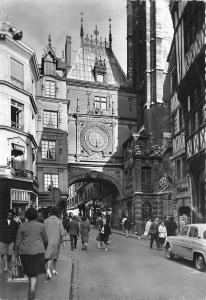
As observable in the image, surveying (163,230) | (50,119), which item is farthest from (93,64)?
(163,230)

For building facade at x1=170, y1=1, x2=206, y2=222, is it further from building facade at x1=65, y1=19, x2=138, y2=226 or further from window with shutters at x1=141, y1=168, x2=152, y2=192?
building facade at x1=65, y1=19, x2=138, y2=226

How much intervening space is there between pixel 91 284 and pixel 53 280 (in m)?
0.97

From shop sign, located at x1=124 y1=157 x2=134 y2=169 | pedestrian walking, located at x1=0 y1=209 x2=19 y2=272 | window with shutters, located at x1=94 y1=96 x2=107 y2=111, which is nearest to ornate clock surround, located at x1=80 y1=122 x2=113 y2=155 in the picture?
window with shutters, located at x1=94 y1=96 x2=107 y2=111

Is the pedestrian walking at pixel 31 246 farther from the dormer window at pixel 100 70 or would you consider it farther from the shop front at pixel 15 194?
the dormer window at pixel 100 70

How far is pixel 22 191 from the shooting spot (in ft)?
80.7

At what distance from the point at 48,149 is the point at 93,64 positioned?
1254 centimetres

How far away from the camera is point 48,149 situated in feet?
128

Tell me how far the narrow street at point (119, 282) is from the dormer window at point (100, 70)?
32217 mm

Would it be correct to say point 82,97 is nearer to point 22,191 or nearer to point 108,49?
point 108,49

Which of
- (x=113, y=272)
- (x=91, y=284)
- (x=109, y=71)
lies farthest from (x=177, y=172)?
(x=109, y=71)

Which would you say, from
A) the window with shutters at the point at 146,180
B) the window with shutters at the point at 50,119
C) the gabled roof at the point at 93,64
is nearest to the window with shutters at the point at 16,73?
the window with shutters at the point at 50,119

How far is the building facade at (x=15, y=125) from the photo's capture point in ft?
70.0

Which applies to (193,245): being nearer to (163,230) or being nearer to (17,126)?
(163,230)

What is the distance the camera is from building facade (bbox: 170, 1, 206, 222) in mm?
16578
